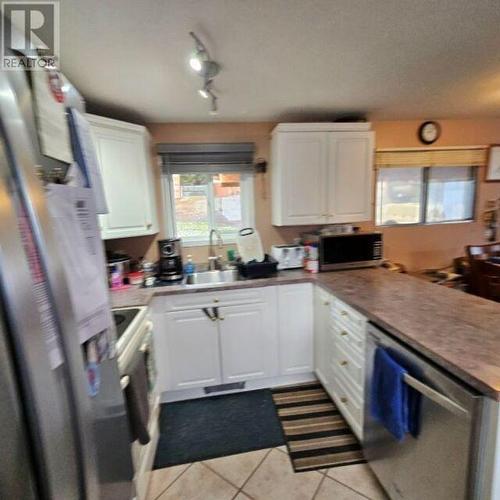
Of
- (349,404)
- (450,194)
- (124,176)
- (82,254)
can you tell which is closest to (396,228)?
(450,194)

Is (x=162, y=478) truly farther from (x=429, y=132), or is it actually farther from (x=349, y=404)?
(x=429, y=132)

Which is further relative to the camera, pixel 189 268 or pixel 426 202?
pixel 426 202

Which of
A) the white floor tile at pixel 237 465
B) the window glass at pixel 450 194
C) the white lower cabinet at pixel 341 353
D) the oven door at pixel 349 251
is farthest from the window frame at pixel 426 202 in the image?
the white floor tile at pixel 237 465

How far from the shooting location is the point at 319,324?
214cm

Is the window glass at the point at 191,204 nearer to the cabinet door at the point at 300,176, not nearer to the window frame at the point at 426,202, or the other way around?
the cabinet door at the point at 300,176

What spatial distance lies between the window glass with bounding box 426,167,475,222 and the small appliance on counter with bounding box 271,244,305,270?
63.5 inches

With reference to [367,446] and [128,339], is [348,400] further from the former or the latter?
[128,339]

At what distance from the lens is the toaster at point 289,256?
7.88 ft

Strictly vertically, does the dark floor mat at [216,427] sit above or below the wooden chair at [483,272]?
below

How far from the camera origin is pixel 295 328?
2.22m

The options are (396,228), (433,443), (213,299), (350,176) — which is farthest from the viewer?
(396,228)

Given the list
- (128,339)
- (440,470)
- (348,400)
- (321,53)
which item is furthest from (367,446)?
(321,53)

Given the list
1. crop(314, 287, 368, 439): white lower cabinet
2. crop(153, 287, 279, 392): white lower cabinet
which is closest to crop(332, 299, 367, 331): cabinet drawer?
crop(314, 287, 368, 439): white lower cabinet

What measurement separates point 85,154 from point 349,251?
2.08m
